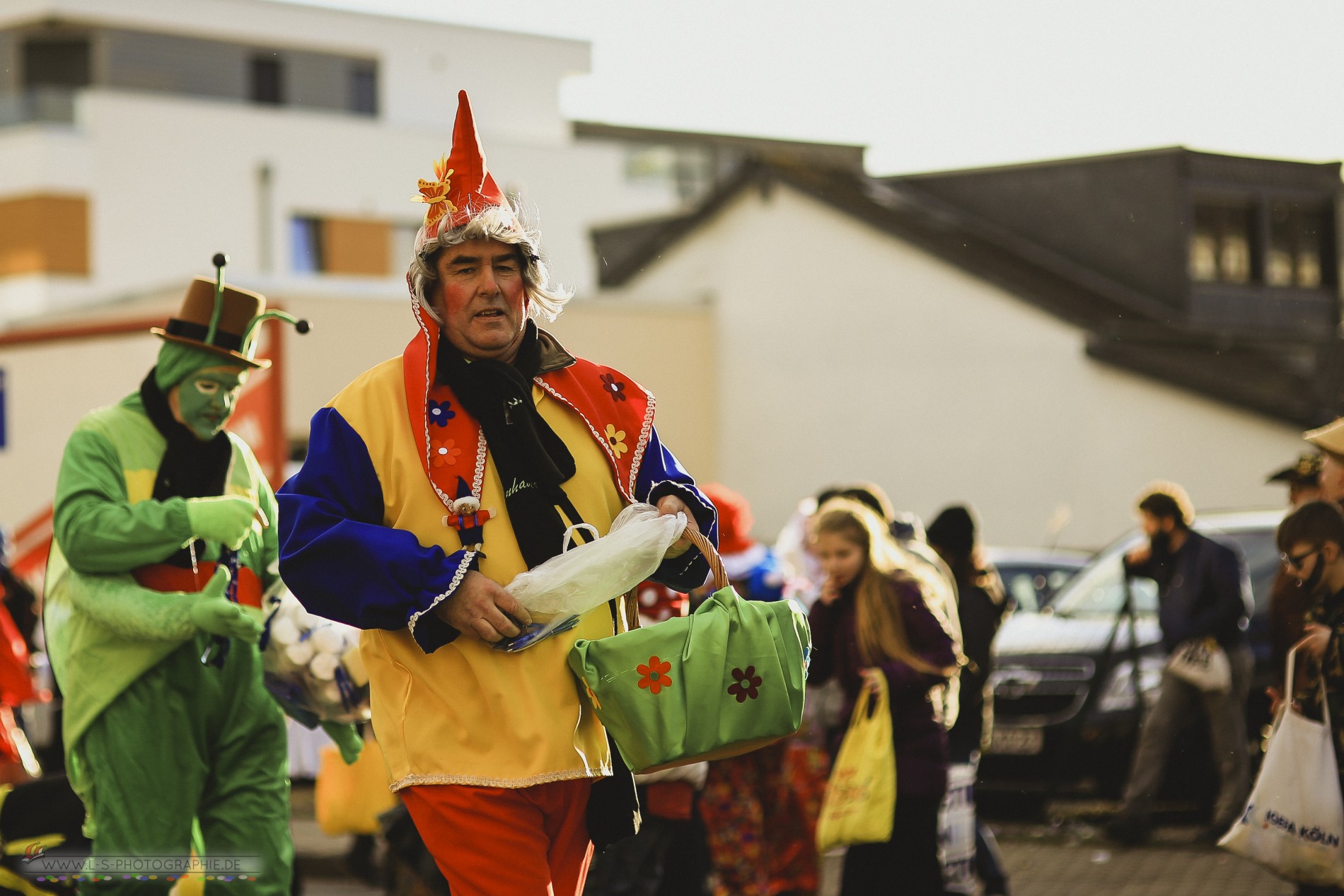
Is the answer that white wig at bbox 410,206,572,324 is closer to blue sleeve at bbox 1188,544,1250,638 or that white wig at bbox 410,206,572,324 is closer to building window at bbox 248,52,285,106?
blue sleeve at bbox 1188,544,1250,638

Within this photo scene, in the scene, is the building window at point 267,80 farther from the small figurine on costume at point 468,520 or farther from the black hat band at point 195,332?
the small figurine on costume at point 468,520

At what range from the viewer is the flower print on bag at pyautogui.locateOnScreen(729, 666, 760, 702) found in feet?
11.7

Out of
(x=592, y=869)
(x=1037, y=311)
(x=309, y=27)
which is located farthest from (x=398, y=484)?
(x=309, y=27)

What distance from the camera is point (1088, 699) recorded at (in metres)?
10.5

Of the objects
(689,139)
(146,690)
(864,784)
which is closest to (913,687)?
(864,784)

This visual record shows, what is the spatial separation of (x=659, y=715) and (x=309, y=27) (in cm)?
4257

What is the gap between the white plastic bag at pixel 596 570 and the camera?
3.53 m

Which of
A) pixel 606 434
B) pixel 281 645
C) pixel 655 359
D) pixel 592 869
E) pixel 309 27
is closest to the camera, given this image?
pixel 606 434

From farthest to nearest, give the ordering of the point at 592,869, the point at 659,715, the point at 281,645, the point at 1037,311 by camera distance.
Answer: the point at 1037,311
the point at 592,869
the point at 281,645
the point at 659,715

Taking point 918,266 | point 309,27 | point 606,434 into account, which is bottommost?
point 606,434

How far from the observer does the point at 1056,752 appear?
1045cm

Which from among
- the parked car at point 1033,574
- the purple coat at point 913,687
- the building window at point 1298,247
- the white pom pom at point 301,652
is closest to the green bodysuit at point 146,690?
the white pom pom at point 301,652

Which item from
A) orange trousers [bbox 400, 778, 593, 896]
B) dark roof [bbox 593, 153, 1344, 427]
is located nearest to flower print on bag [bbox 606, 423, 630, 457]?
orange trousers [bbox 400, 778, 593, 896]

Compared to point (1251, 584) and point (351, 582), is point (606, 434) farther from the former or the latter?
point (1251, 584)
